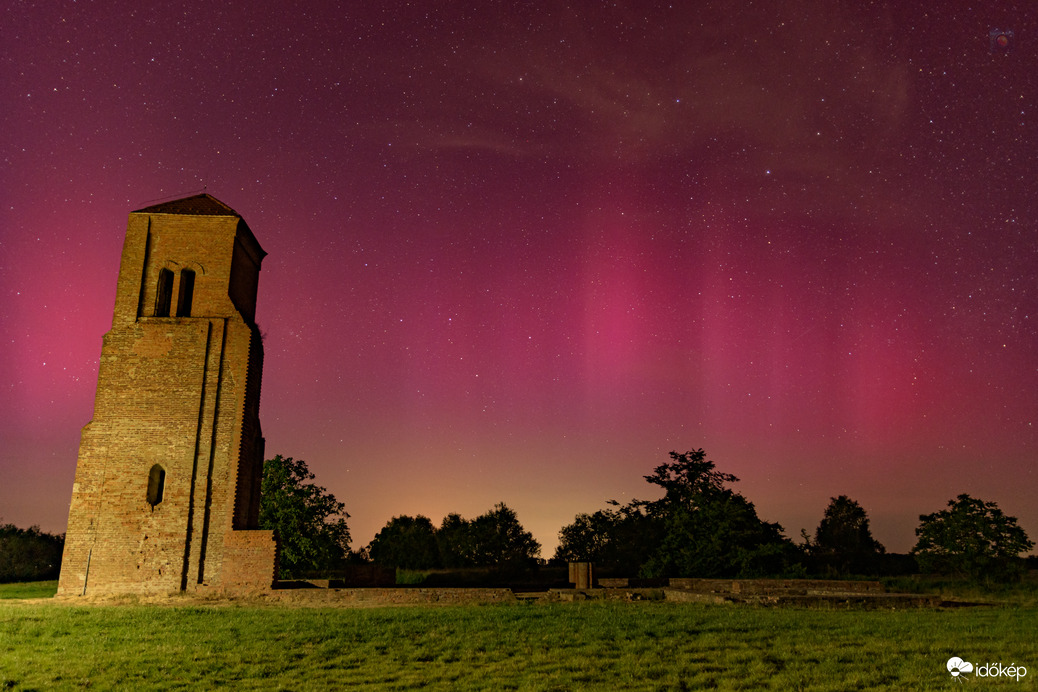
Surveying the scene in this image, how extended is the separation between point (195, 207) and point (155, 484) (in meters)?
8.93

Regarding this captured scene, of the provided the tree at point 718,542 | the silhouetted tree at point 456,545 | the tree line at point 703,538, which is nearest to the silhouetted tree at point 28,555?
the tree line at point 703,538

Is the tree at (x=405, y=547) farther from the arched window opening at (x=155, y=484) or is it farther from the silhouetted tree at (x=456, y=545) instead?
the arched window opening at (x=155, y=484)

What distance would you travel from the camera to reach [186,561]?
20750 millimetres

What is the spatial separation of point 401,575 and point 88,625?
29446 mm

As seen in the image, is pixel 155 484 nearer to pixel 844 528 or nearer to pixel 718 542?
pixel 718 542

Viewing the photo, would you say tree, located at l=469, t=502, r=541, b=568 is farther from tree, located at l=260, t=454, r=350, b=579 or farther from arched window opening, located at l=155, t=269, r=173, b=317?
arched window opening, located at l=155, t=269, r=173, b=317

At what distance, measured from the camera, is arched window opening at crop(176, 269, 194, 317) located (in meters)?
23.3

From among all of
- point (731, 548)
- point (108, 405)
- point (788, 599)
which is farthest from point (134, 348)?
point (731, 548)

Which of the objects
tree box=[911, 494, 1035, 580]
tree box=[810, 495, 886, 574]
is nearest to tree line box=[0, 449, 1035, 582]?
tree box=[911, 494, 1035, 580]

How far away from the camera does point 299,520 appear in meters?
35.8

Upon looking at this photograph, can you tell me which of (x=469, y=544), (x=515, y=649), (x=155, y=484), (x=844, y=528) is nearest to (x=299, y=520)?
(x=155, y=484)

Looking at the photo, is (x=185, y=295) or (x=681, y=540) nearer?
(x=185, y=295)

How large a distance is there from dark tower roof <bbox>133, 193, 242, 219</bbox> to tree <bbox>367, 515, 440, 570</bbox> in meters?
48.8

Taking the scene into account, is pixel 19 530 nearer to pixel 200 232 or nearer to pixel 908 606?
pixel 200 232
